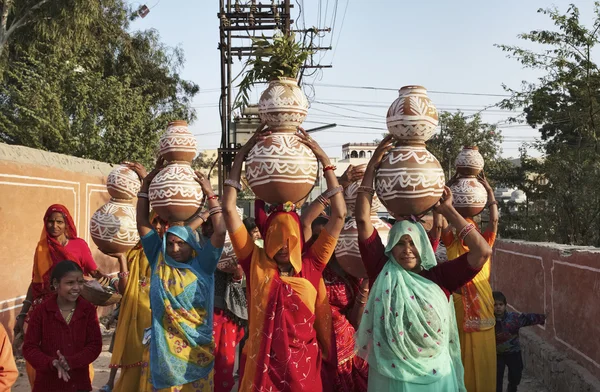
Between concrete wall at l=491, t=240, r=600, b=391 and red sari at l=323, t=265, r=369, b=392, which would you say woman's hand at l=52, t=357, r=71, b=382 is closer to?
red sari at l=323, t=265, r=369, b=392

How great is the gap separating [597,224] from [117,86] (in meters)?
11.8

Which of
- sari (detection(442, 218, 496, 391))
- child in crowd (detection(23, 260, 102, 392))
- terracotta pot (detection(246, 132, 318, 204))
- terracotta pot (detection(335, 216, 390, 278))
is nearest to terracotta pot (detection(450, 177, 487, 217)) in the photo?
sari (detection(442, 218, 496, 391))

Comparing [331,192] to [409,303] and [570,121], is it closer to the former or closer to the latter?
[409,303]

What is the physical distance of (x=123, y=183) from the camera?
6.30m

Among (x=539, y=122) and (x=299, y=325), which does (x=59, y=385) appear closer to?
(x=299, y=325)

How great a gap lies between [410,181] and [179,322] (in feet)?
6.23

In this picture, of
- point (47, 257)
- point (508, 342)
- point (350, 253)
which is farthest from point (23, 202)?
point (508, 342)

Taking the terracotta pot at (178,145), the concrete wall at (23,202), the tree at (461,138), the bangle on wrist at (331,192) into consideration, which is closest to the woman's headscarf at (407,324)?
the bangle on wrist at (331,192)

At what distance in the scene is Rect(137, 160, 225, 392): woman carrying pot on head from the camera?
4.53 m

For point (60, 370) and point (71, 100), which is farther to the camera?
point (71, 100)

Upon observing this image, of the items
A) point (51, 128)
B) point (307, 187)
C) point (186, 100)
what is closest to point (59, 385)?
point (307, 187)

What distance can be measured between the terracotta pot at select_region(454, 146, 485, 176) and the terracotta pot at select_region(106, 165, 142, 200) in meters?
3.09

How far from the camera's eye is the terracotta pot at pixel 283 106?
416 cm

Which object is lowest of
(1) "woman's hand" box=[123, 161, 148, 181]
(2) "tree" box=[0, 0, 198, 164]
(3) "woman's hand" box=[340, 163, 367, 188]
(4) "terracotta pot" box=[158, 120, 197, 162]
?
(3) "woman's hand" box=[340, 163, 367, 188]
